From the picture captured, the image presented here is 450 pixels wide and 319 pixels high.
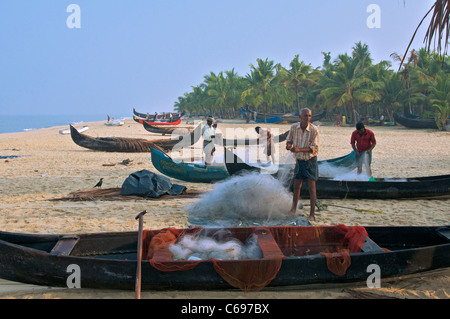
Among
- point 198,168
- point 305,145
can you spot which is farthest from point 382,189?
point 198,168

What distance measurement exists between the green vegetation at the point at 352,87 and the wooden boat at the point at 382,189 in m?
16.8

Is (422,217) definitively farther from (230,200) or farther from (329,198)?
(230,200)

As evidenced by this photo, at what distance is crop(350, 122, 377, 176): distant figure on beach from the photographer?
8023 mm

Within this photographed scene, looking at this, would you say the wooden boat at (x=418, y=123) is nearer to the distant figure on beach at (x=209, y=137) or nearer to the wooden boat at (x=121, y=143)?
the wooden boat at (x=121, y=143)

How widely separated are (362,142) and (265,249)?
539 cm

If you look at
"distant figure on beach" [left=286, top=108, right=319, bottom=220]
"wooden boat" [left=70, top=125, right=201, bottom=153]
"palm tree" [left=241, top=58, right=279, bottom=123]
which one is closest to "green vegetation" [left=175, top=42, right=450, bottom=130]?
"palm tree" [left=241, top=58, right=279, bottom=123]

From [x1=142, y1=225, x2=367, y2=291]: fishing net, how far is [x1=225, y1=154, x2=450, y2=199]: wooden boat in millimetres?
2679

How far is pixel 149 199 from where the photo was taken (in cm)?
737

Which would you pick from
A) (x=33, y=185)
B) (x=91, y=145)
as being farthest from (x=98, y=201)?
(x=91, y=145)

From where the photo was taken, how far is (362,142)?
26.7 ft

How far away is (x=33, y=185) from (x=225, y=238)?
681 centimetres

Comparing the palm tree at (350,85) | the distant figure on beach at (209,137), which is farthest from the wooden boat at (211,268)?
the palm tree at (350,85)

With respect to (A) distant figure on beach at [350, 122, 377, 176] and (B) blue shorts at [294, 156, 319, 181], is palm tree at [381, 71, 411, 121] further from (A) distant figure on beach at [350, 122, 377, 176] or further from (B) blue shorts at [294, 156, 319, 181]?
(B) blue shorts at [294, 156, 319, 181]

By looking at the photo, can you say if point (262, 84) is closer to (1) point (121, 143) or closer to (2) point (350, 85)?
(2) point (350, 85)
